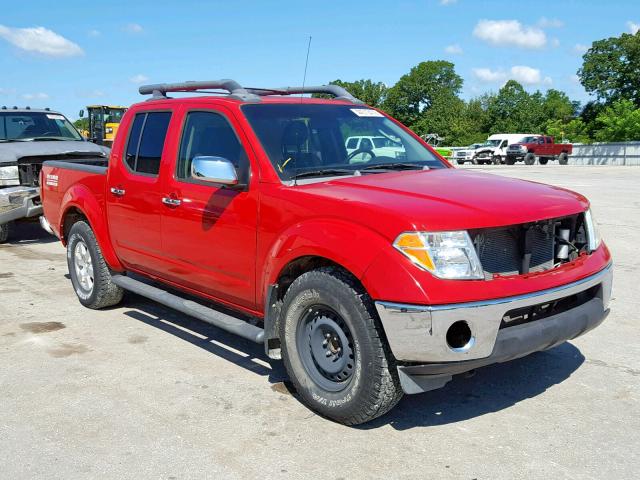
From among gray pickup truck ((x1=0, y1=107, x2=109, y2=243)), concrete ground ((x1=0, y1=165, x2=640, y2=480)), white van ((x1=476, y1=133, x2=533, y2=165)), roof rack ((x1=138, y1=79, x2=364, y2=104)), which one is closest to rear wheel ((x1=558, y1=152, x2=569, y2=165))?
white van ((x1=476, y1=133, x2=533, y2=165))

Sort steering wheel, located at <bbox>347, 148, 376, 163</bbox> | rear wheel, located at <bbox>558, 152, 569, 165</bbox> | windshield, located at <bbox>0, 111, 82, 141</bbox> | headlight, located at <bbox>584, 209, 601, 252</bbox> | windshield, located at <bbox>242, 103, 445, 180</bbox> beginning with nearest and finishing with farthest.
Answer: headlight, located at <bbox>584, 209, 601, 252</bbox>, windshield, located at <bbox>242, 103, 445, 180</bbox>, steering wheel, located at <bbox>347, 148, 376, 163</bbox>, windshield, located at <bbox>0, 111, 82, 141</bbox>, rear wheel, located at <bbox>558, 152, 569, 165</bbox>

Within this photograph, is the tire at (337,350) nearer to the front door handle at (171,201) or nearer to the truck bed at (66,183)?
the front door handle at (171,201)

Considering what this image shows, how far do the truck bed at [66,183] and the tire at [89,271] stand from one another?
35 cm

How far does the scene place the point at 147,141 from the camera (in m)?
5.51

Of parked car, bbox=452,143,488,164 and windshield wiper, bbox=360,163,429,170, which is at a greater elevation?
windshield wiper, bbox=360,163,429,170

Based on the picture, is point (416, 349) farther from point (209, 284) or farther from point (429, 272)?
point (209, 284)

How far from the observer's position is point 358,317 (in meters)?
A: 3.53

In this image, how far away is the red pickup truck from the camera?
338cm

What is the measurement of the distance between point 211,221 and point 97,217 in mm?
1972

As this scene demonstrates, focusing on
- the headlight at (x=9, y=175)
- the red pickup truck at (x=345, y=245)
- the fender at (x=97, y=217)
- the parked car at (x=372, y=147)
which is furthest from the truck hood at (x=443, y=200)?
the headlight at (x=9, y=175)

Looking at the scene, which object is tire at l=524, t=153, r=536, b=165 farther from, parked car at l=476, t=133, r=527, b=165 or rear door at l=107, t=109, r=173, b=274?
rear door at l=107, t=109, r=173, b=274

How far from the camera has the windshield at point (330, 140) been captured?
4.48 meters

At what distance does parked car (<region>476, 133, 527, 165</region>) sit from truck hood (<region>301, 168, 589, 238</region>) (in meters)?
44.3

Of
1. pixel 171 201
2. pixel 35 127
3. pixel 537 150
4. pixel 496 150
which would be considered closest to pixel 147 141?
pixel 171 201
